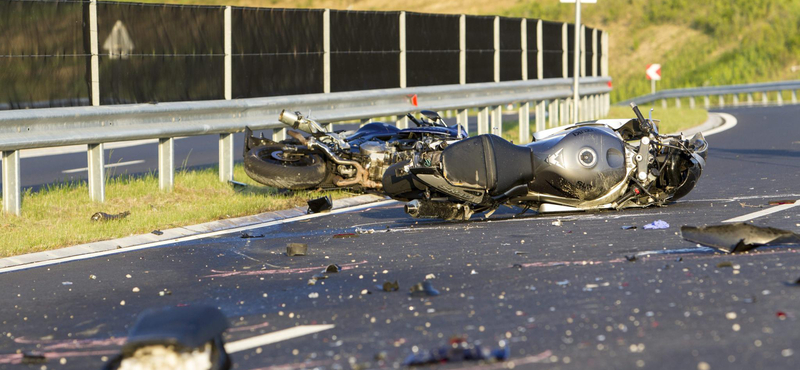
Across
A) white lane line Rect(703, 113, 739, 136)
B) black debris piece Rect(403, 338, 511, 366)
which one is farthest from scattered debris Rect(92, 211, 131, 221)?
white lane line Rect(703, 113, 739, 136)

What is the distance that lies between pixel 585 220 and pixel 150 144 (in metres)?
13.6

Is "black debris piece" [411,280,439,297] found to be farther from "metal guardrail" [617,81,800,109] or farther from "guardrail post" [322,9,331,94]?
"metal guardrail" [617,81,800,109]

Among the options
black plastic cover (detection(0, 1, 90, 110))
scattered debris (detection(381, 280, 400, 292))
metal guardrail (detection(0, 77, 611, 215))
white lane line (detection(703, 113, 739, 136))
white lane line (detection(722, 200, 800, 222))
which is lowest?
scattered debris (detection(381, 280, 400, 292))

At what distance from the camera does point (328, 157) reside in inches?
472

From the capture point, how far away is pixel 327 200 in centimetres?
1207

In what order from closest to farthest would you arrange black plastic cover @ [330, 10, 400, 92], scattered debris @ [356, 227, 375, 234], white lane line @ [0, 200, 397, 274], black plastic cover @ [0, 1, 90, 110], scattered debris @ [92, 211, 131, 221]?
white lane line @ [0, 200, 397, 274]
scattered debris @ [356, 227, 375, 234]
scattered debris @ [92, 211, 131, 221]
black plastic cover @ [0, 1, 90, 110]
black plastic cover @ [330, 10, 400, 92]

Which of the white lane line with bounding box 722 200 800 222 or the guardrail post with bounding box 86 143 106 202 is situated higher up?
the guardrail post with bounding box 86 143 106 202

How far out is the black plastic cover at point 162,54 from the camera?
42.5ft

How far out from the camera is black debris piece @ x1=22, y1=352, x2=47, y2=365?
588 centimetres

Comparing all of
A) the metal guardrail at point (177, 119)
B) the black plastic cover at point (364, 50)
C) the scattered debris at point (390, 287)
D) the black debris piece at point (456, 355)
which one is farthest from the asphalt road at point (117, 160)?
the black debris piece at point (456, 355)

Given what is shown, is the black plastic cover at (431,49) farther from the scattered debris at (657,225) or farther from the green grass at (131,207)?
A: the scattered debris at (657,225)

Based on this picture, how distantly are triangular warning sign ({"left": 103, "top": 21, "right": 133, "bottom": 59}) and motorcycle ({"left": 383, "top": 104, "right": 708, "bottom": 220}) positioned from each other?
3970 millimetres

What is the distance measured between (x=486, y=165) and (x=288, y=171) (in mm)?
2789

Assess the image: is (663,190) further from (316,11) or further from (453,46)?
(453,46)
